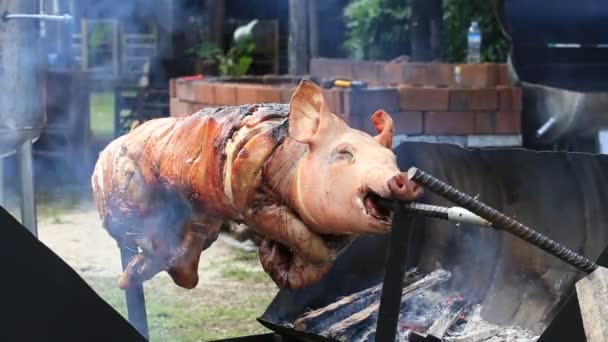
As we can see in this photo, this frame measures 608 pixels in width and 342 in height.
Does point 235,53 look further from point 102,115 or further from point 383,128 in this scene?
point 383,128

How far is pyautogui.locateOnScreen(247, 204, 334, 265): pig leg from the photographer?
2.62 meters

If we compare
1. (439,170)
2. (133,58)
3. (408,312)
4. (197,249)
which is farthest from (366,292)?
(133,58)

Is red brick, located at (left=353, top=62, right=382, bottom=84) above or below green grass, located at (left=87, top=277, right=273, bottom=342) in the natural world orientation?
above

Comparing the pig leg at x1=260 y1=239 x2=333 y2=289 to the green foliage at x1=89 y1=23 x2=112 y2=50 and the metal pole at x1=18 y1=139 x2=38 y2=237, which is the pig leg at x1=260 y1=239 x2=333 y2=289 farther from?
the green foliage at x1=89 y1=23 x2=112 y2=50

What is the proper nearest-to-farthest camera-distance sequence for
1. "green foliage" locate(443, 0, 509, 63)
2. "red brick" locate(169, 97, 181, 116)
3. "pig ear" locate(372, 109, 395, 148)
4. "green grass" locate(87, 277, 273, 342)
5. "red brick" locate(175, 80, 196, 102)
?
1. "pig ear" locate(372, 109, 395, 148)
2. "green grass" locate(87, 277, 273, 342)
3. "red brick" locate(175, 80, 196, 102)
4. "red brick" locate(169, 97, 181, 116)
5. "green foliage" locate(443, 0, 509, 63)

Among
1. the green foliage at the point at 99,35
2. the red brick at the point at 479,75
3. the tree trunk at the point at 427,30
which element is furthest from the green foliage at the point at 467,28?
the green foliage at the point at 99,35

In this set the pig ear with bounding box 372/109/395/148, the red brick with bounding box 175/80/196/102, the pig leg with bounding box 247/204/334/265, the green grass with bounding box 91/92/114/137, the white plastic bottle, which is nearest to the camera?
the pig ear with bounding box 372/109/395/148

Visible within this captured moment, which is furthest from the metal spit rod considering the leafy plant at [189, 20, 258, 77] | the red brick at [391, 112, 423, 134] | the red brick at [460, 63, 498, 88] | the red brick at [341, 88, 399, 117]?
the leafy plant at [189, 20, 258, 77]

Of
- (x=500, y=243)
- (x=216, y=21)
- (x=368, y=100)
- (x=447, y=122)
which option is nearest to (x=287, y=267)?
(x=500, y=243)

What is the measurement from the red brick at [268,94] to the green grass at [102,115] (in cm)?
647

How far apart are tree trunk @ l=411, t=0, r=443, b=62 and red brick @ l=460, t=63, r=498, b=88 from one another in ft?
Result: 5.90

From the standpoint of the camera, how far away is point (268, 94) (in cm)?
662

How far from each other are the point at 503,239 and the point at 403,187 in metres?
1.76

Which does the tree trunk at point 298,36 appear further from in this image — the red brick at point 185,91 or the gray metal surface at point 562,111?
the gray metal surface at point 562,111
